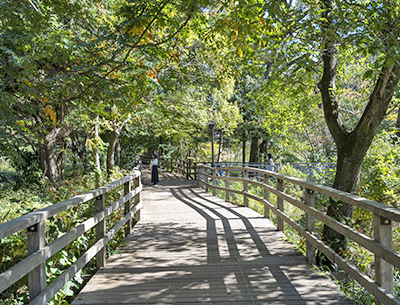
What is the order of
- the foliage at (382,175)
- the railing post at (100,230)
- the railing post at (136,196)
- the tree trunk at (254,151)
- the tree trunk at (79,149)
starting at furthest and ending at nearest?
the tree trunk at (254,151)
the tree trunk at (79,149)
the foliage at (382,175)
the railing post at (136,196)
the railing post at (100,230)

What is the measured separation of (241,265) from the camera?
15.1 ft

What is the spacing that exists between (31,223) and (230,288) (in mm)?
2294

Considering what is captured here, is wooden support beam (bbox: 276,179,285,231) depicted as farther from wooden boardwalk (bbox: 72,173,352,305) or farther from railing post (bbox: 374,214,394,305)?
railing post (bbox: 374,214,394,305)

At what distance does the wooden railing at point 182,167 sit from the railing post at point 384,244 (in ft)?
73.0

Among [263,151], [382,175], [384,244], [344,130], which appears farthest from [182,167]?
[384,244]

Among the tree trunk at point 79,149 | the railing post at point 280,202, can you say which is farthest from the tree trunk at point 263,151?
the railing post at point 280,202

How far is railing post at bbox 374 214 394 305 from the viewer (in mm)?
2928

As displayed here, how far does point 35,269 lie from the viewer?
2738 mm

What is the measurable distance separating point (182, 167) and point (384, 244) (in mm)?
27676

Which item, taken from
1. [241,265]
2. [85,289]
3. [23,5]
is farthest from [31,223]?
[23,5]

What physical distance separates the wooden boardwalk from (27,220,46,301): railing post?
910mm

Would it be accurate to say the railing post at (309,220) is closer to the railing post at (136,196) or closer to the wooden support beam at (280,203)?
the wooden support beam at (280,203)

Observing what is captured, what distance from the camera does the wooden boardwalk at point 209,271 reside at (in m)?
3.61

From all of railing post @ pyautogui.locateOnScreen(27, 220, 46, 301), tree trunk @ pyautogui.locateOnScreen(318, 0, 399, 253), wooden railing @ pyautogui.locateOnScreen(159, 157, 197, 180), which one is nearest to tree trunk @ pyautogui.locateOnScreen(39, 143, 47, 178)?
tree trunk @ pyautogui.locateOnScreen(318, 0, 399, 253)
